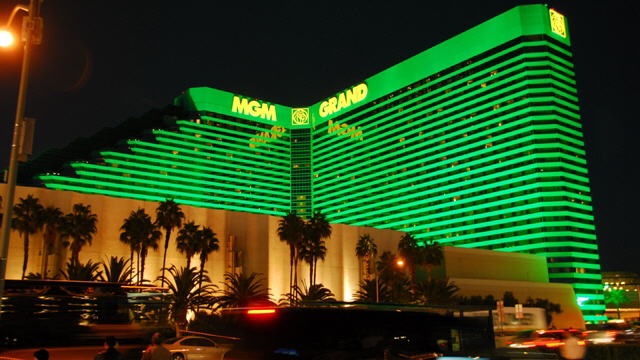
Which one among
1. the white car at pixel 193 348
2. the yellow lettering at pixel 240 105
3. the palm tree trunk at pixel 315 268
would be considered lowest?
the white car at pixel 193 348

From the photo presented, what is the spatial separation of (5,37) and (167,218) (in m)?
58.8

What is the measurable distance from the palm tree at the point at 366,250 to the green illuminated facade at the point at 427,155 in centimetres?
5982

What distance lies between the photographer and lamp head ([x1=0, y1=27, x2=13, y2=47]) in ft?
41.0

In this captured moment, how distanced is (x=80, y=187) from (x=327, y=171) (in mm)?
79147

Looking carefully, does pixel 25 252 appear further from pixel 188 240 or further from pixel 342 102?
pixel 342 102

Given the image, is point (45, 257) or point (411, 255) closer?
point (45, 257)

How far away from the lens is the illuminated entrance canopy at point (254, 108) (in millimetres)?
174500

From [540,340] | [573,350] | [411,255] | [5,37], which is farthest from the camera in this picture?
[411,255]

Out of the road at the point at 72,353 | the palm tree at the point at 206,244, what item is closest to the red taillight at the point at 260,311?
the road at the point at 72,353

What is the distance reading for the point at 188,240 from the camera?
232 feet

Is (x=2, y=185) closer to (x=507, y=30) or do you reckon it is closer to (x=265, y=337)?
(x=265, y=337)

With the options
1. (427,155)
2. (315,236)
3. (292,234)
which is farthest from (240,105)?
(292,234)

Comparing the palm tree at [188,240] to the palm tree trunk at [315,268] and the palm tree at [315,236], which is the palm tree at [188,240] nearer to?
the palm tree at [315,236]

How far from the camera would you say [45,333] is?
16266 mm
